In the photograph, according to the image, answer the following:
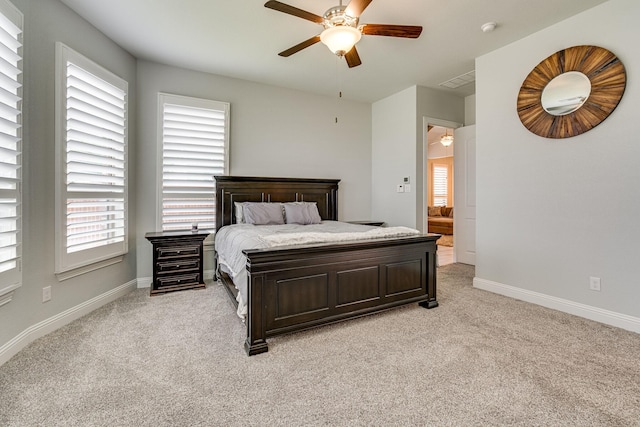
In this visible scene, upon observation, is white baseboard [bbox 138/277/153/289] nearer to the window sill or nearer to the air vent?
the window sill

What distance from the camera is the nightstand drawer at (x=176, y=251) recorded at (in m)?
3.50

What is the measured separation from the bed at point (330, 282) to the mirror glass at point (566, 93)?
176cm

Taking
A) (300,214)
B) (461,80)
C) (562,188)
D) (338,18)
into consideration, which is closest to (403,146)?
(461,80)

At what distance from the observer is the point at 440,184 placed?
31.4 ft

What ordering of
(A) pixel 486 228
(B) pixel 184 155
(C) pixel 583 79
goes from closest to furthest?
(C) pixel 583 79 → (A) pixel 486 228 → (B) pixel 184 155

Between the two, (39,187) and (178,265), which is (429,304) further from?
(39,187)

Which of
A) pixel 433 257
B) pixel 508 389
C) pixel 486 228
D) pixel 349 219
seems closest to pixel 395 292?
pixel 433 257

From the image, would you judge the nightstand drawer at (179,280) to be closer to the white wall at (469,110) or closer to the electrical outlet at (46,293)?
the electrical outlet at (46,293)

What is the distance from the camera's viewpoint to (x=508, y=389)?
1.71 meters

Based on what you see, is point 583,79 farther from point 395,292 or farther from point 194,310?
point 194,310

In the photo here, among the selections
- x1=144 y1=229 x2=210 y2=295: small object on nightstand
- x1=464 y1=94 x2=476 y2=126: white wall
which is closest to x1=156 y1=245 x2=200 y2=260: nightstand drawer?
x1=144 y1=229 x2=210 y2=295: small object on nightstand

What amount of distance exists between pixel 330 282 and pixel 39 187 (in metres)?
2.55

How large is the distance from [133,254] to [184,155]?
4.70ft

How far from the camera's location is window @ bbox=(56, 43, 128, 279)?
2.62 metres
